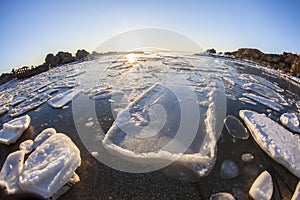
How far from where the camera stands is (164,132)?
2.32 m

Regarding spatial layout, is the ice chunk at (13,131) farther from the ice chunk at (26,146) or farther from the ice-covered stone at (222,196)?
the ice-covered stone at (222,196)

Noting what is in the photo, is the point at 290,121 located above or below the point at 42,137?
above

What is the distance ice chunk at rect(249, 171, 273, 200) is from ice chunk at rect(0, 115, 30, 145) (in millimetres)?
2511

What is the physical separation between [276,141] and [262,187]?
2.31 ft

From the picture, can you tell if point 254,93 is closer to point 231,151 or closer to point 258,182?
point 231,151

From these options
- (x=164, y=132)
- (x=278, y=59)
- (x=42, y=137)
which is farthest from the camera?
(x=278, y=59)

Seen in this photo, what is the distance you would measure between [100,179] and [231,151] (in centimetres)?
133

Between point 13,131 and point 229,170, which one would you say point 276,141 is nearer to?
point 229,170

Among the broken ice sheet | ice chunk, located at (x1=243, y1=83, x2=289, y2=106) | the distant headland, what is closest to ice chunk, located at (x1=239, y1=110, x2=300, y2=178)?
the broken ice sheet

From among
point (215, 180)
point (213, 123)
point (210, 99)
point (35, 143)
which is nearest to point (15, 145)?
point (35, 143)

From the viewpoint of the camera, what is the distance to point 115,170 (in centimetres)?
179

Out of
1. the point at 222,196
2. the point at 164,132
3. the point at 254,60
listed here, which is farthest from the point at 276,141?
the point at 254,60

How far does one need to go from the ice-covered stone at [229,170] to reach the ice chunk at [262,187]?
0.18m

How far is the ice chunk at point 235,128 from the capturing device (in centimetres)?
229
